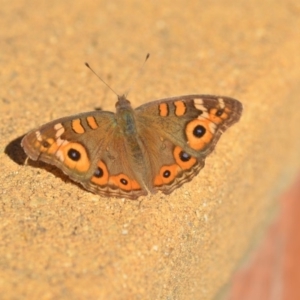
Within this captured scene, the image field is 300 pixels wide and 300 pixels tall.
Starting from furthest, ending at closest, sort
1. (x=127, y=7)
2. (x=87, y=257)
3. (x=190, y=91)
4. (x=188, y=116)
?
1. (x=127, y=7)
2. (x=190, y=91)
3. (x=188, y=116)
4. (x=87, y=257)

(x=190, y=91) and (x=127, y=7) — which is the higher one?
(x=127, y=7)

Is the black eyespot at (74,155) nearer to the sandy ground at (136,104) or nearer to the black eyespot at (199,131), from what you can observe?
the sandy ground at (136,104)

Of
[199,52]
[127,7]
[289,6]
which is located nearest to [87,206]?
[199,52]

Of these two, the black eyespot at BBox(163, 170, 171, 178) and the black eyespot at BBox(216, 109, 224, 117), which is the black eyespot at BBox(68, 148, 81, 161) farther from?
the black eyespot at BBox(216, 109, 224, 117)

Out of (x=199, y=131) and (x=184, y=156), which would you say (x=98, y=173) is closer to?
(x=184, y=156)

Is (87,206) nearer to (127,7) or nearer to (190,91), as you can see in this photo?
(190,91)

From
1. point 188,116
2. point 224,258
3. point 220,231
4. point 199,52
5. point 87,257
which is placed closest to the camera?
point 87,257

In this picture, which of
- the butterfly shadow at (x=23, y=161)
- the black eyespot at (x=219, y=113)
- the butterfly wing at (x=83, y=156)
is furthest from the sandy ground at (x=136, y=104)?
the black eyespot at (x=219, y=113)

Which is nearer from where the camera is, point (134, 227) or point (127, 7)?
point (134, 227)
